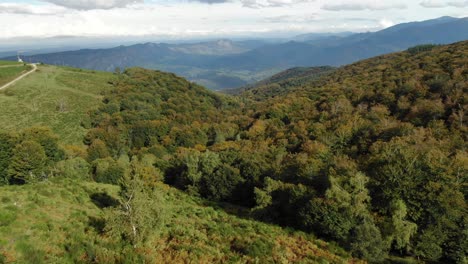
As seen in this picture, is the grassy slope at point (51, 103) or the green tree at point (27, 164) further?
the grassy slope at point (51, 103)

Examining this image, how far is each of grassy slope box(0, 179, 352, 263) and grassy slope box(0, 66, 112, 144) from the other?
54152 millimetres

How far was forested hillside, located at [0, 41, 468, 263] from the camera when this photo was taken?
995 inches

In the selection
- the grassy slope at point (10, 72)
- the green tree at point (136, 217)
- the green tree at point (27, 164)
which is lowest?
the green tree at point (27, 164)

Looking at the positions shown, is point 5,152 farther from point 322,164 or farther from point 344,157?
point 344,157

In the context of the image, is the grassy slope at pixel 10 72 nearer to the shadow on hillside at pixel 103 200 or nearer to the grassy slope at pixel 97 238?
the shadow on hillside at pixel 103 200

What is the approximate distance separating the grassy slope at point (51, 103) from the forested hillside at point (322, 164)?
5724mm

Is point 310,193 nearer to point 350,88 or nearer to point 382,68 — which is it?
point 350,88

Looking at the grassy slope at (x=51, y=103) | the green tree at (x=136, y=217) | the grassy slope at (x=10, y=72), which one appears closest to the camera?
the green tree at (x=136, y=217)

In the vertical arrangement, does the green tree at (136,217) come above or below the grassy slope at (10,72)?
below

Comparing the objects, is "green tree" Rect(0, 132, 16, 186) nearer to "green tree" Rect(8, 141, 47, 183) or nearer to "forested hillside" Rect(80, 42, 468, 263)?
"green tree" Rect(8, 141, 47, 183)

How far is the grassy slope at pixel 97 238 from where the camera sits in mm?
15688

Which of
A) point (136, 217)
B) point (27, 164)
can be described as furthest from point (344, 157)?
point (27, 164)

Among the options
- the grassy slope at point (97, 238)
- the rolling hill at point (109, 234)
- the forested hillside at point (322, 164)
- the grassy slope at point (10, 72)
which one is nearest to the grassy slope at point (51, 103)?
the grassy slope at point (10, 72)

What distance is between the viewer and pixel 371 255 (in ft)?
77.5
